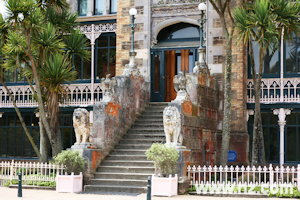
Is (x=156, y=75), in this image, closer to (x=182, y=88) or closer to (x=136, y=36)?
(x=136, y=36)

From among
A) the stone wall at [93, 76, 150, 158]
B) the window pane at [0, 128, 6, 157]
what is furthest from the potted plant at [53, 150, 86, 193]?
the window pane at [0, 128, 6, 157]

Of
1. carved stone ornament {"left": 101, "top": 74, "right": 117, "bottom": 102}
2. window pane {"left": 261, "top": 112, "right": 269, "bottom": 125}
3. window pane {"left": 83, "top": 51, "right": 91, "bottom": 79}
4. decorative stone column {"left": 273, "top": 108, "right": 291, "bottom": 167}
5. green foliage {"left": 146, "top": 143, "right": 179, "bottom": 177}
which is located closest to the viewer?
green foliage {"left": 146, "top": 143, "right": 179, "bottom": 177}

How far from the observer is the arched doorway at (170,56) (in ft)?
64.8

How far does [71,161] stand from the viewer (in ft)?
45.8

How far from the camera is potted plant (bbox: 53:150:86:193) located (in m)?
13.8

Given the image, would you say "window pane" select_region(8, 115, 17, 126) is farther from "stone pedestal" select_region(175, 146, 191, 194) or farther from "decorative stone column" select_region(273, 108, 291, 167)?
"decorative stone column" select_region(273, 108, 291, 167)

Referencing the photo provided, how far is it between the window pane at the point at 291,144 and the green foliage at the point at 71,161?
28.2ft

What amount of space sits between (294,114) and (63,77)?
9188 mm

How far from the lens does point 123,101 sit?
1653 centimetres

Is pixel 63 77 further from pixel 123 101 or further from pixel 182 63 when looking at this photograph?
pixel 182 63

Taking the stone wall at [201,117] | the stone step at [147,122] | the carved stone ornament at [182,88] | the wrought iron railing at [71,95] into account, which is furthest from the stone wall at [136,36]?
the carved stone ornament at [182,88]

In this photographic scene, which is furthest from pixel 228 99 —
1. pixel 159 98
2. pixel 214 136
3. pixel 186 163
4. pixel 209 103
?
pixel 159 98

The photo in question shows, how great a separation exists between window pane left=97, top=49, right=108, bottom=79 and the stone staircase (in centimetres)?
477

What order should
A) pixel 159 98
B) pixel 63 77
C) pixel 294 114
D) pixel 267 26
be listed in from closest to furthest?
pixel 267 26 → pixel 63 77 → pixel 294 114 → pixel 159 98
